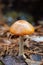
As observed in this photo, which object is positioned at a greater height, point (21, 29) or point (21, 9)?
point (21, 9)

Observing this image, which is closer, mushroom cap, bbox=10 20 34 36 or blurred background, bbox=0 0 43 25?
mushroom cap, bbox=10 20 34 36

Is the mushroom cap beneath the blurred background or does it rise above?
beneath

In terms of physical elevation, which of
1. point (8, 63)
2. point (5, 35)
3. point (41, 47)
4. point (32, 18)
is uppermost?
point (32, 18)

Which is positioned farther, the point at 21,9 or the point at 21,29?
the point at 21,9

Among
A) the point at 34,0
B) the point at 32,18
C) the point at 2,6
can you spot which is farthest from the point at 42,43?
the point at 2,6

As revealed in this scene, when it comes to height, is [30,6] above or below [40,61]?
above

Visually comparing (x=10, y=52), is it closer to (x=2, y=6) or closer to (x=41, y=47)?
(x=41, y=47)

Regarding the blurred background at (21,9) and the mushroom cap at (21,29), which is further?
the blurred background at (21,9)

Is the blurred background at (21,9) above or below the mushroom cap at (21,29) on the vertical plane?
above
